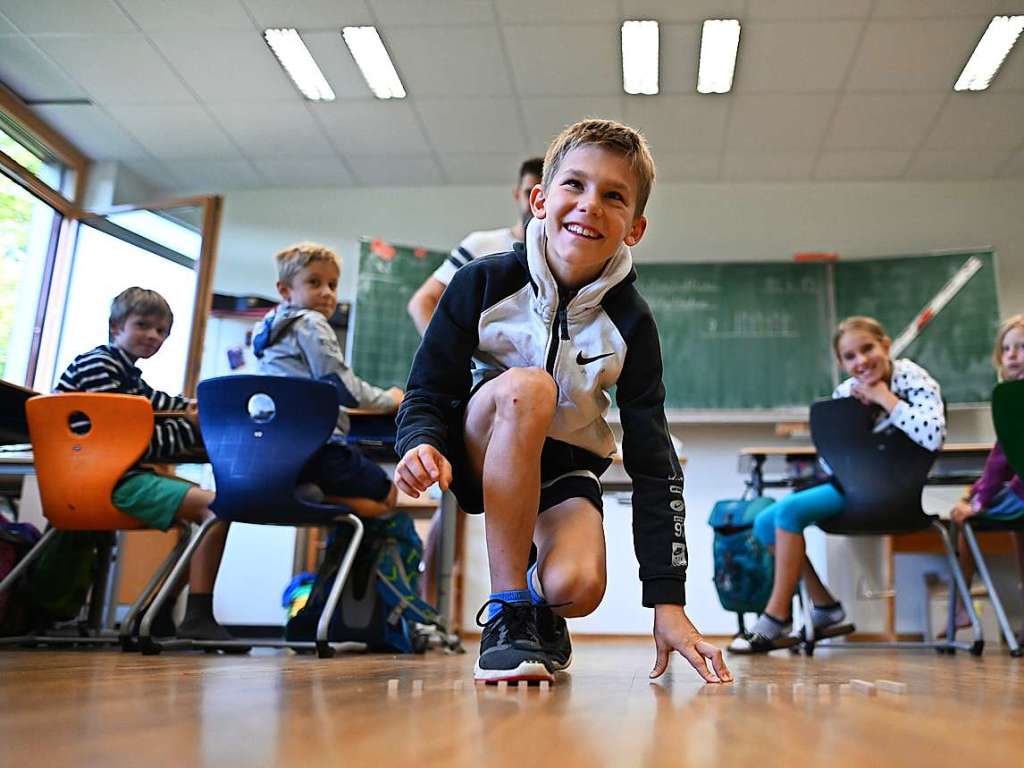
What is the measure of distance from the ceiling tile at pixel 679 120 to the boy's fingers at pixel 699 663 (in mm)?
4092

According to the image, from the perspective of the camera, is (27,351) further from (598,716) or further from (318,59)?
(598,716)

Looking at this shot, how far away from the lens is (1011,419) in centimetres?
256

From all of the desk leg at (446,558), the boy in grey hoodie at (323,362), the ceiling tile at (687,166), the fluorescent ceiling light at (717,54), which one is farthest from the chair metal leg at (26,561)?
the ceiling tile at (687,166)

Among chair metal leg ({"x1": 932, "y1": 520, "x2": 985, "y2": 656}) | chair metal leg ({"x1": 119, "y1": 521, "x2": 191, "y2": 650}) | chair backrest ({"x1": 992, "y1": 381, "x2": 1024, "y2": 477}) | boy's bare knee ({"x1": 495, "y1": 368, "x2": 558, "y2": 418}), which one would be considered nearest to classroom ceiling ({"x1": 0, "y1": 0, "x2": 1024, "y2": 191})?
chair backrest ({"x1": 992, "y1": 381, "x2": 1024, "y2": 477})

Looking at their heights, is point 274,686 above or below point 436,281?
below

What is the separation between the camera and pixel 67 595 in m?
2.69

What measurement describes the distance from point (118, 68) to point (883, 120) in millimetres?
3967

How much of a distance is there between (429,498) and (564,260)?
310 centimetres

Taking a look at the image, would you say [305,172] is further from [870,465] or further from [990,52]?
[870,465]

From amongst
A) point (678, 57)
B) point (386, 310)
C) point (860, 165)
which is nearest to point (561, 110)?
A: point (678, 57)

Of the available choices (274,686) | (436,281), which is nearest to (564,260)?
(274,686)

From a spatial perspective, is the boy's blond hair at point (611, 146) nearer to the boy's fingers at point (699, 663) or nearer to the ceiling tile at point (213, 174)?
the boy's fingers at point (699, 663)

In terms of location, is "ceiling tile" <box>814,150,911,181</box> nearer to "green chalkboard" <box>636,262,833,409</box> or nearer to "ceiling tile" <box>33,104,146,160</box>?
"green chalkboard" <box>636,262,833,409</box>

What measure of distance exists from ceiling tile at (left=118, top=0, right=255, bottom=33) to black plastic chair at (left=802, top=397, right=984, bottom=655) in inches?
122
